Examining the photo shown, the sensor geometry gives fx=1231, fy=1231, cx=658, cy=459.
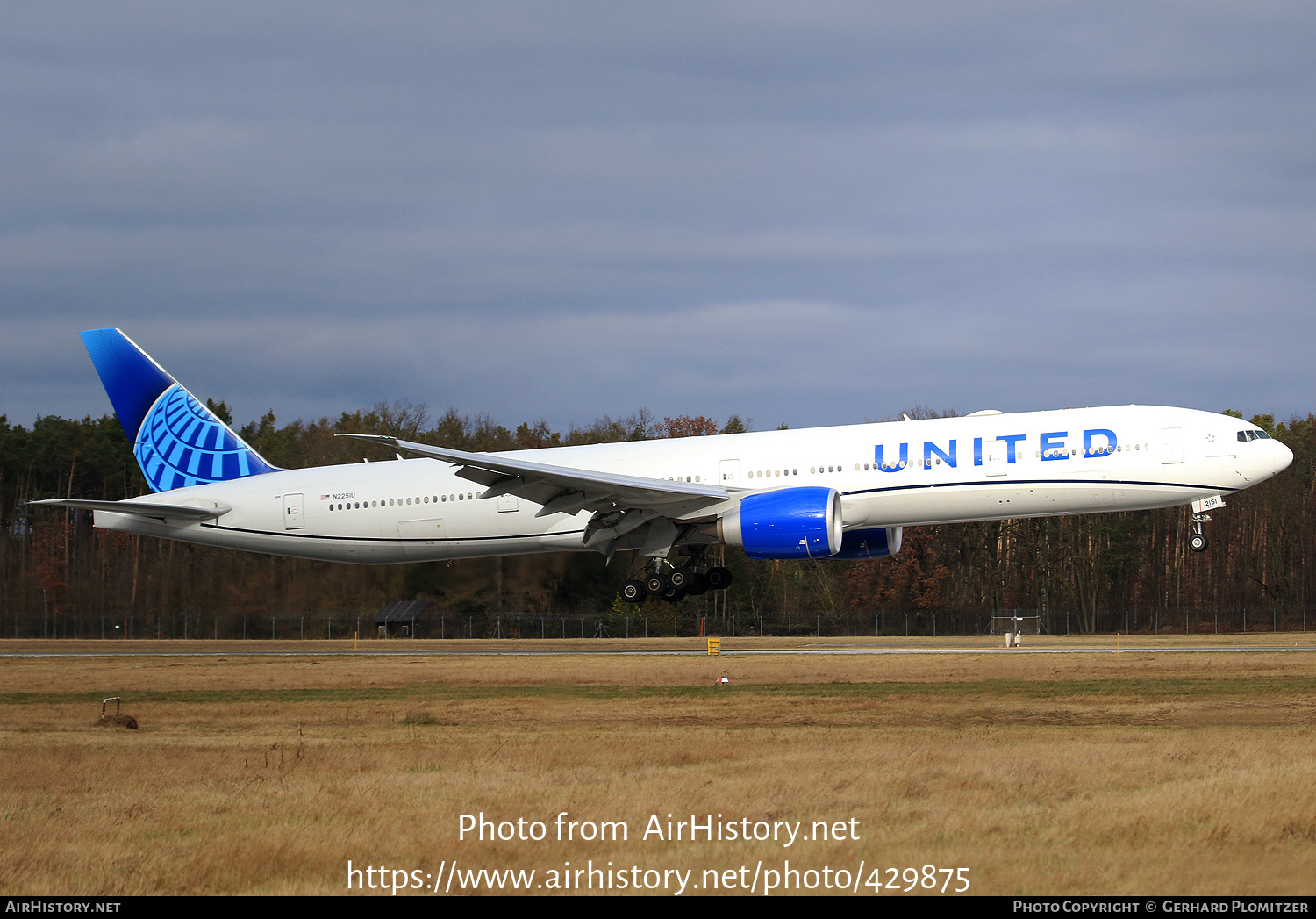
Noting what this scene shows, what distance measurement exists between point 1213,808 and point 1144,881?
3436 millimetres

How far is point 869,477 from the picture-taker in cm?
2850

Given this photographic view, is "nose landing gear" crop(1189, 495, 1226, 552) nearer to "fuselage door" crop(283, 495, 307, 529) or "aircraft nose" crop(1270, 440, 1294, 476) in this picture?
"aircraft nose" crop(1270, 440, 1294, 476)

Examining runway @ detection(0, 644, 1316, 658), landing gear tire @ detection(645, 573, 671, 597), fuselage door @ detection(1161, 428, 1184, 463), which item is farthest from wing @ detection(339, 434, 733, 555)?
runway @ detection(0, 644, 1316, 658)

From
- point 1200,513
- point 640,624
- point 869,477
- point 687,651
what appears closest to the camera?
point 1200,513

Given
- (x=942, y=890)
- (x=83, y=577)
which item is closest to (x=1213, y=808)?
(x=942, y=890)

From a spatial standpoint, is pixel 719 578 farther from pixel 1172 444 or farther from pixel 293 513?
pixel 293 513

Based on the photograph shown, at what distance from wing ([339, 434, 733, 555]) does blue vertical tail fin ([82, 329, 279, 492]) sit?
928 cm

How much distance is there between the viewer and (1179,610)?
60312 mm

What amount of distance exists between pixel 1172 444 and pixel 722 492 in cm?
1018

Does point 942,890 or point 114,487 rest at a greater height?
point 114,487

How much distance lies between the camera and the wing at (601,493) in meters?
27.6

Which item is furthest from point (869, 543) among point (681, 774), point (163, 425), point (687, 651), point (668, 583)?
point (163, 425)
